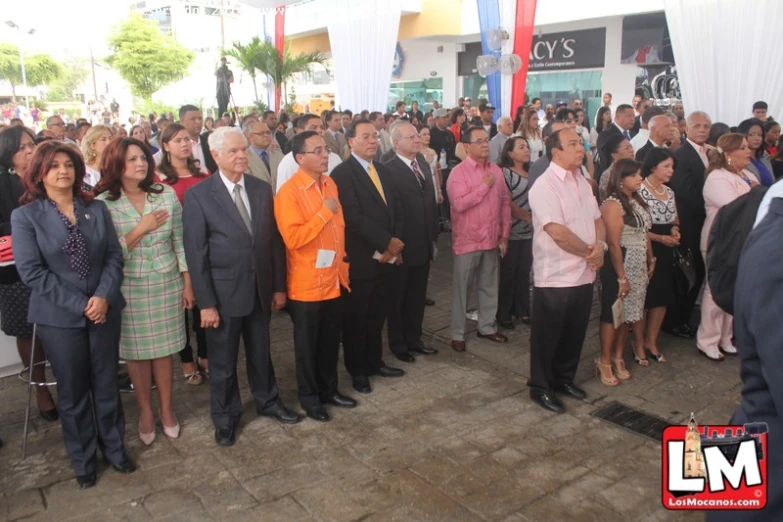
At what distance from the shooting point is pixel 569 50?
714 inches

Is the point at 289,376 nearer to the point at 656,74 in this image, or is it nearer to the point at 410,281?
the point at 410,281

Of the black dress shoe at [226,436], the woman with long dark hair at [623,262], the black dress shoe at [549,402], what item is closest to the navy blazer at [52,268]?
the black dress shoe at [226,436]

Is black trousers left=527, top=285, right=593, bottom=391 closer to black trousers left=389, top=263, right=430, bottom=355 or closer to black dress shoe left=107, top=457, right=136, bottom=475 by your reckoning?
black trousers left=389, top=263, right=430, bottom=355

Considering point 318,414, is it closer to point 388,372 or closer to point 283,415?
point 283,415

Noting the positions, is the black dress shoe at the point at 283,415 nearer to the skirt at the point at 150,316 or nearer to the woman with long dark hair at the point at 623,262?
the skirt at the point at 150,316

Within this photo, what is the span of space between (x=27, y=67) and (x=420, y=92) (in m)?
35.6

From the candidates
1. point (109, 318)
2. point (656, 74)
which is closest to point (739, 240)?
point (109, 318)

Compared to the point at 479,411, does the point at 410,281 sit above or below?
above

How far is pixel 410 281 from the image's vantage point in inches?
192

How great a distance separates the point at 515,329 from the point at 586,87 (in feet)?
47.3

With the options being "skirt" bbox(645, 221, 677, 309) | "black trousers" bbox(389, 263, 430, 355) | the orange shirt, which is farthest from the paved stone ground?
the orange shirt

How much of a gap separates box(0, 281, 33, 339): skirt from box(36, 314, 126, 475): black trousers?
780mm

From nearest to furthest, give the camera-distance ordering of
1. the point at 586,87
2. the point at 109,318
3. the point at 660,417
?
the point at 109,318 < the point at 660,417 < the point at 586,87

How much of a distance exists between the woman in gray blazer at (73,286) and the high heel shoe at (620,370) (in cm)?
319
